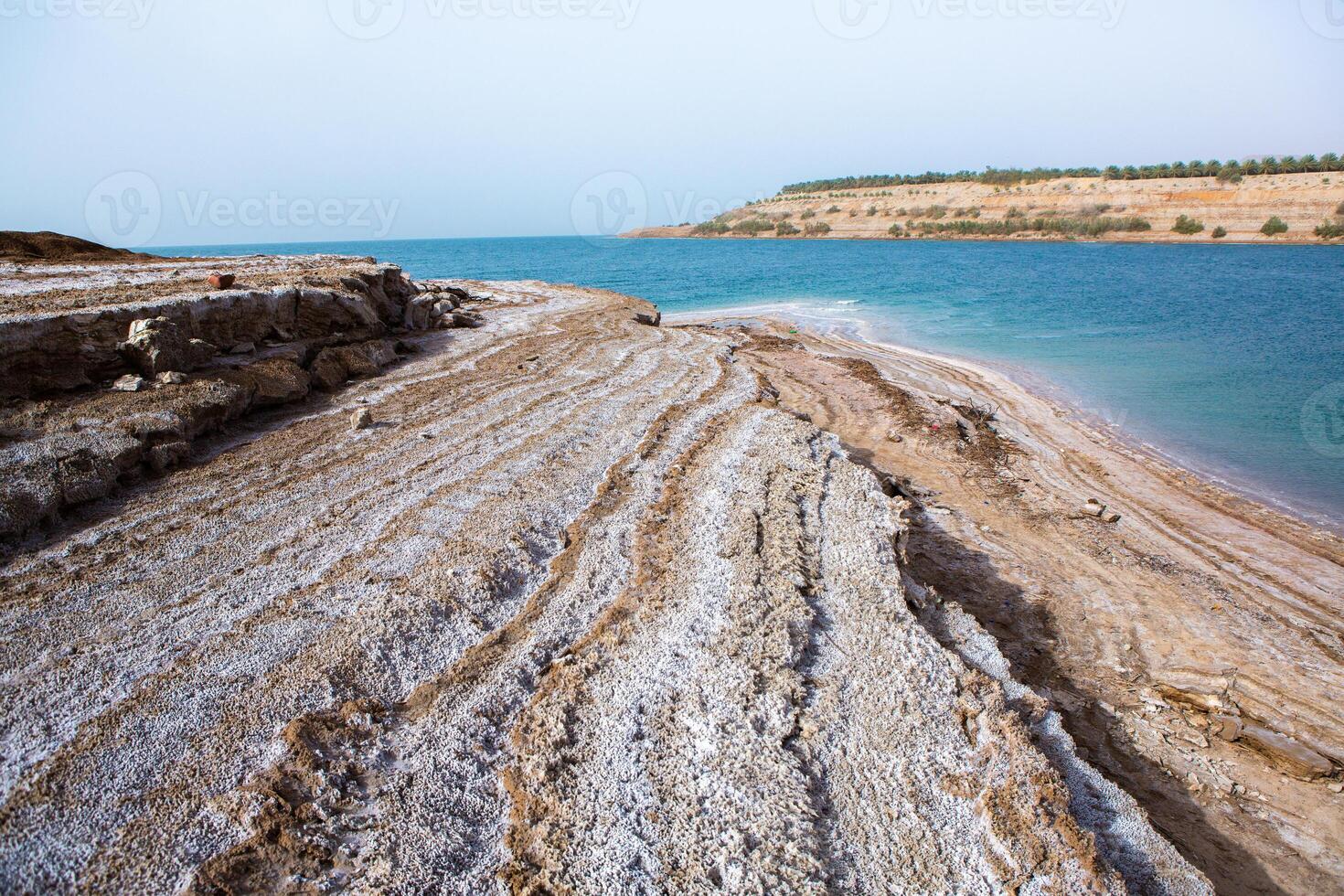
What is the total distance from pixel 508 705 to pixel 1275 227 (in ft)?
291

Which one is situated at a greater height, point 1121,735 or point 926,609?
point 926,609

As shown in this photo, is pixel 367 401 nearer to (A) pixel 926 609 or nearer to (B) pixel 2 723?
(B) pixel 2 723

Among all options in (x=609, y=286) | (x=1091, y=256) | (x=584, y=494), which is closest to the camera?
(x=584, y=494)

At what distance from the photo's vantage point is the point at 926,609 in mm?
5551

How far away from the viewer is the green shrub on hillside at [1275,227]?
64188 millimetres

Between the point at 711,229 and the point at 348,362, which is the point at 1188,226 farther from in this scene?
the point at 348,362

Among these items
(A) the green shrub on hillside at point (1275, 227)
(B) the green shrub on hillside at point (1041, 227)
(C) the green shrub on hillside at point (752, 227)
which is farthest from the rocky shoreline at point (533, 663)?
(C) the green shrub on hillside at point (752, 227)

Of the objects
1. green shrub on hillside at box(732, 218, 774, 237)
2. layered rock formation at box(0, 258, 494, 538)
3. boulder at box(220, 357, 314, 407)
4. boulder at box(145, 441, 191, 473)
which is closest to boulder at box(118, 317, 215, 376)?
layered rock formation at box(0, 258, 494, 538)

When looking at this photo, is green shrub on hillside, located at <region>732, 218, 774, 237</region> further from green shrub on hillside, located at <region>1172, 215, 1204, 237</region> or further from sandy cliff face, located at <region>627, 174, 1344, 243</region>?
green shrub on hillside, located at <region>1172, 215, 1204, 237</region>

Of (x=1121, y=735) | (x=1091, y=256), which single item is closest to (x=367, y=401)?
(x=1121, y=735)

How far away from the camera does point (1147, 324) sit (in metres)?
26.8

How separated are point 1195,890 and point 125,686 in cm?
601

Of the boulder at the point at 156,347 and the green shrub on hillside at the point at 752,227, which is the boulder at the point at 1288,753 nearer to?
the boulder at the point at 156,347

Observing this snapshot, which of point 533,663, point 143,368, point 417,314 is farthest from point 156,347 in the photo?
point 417,314
